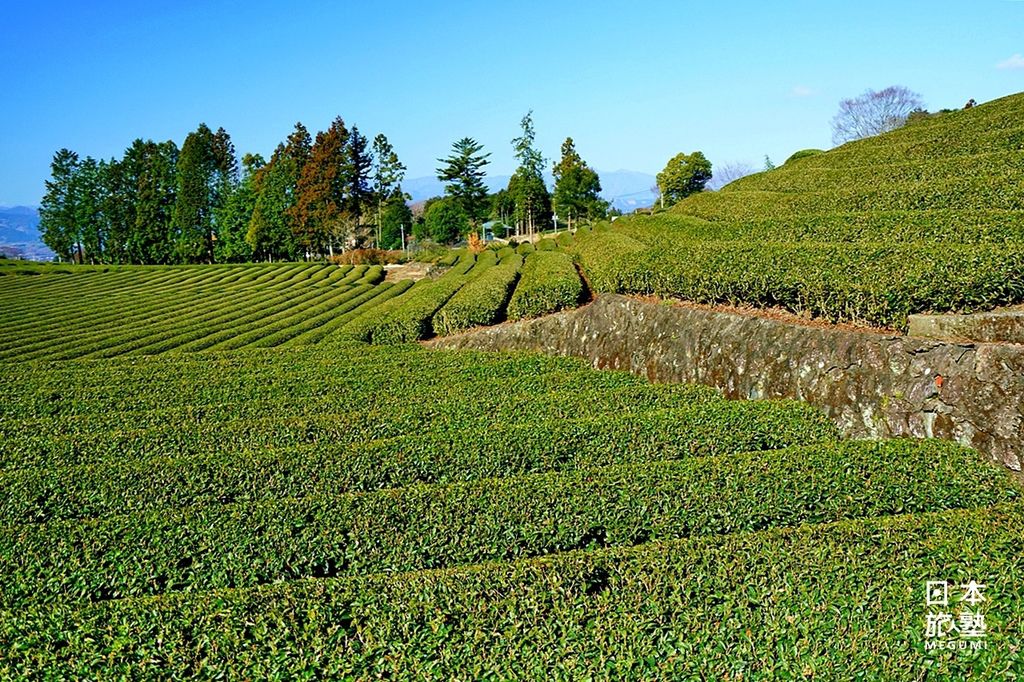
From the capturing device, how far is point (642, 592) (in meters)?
5.30

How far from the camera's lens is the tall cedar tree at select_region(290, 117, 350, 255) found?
205 ft

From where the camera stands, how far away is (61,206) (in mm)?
63812

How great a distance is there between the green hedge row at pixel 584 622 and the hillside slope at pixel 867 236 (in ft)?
17.8

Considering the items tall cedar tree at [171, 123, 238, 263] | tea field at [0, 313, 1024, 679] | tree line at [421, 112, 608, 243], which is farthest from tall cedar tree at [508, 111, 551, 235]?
tea field at [0, 313, 1024, 679]

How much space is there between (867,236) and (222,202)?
65788 mm

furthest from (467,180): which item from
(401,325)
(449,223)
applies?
(401,325)

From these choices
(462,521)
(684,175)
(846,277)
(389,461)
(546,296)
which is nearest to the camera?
(462,521)

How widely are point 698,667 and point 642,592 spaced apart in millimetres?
660

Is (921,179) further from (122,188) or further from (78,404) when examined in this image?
(122,188)

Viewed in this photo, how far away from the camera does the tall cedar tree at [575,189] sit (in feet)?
214

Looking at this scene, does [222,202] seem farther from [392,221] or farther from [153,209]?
[392,221]

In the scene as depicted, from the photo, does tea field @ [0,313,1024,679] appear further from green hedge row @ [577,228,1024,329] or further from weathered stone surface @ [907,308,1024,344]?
green hedge row @ [577,228,1024,329]

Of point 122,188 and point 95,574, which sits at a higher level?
point 122,188

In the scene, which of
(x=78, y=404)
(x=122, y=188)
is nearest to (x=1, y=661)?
(x=78, y=404)
